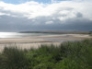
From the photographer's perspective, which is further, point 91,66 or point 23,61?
point 23,61

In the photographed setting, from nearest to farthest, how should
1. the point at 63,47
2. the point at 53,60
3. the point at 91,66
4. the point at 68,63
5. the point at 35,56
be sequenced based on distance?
the point at 91,66, the point at 68,63, the point at 53,60, the point at 35,56, the point at 63,47

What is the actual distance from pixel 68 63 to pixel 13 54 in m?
2.69

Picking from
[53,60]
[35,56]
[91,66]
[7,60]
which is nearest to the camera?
[91,66]

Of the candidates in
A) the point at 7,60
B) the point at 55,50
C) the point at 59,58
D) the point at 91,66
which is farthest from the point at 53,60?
the point at 91,66

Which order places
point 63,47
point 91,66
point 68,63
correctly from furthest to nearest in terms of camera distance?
point 63,47, point 68,63, point 91,66

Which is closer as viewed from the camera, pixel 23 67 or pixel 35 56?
pixel 23 67

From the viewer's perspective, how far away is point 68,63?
→ 9.44 metres

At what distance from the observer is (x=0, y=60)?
33.6ft

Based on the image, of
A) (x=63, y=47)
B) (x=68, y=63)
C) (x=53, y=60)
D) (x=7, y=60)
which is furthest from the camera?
(x=63, y=47)

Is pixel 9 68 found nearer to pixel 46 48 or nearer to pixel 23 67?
pixel 23 67

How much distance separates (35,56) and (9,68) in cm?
264

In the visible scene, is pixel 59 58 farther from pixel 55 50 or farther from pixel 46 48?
pixel 46 48

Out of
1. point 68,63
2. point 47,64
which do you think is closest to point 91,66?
point 68,63

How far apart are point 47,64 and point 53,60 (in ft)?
2.57
